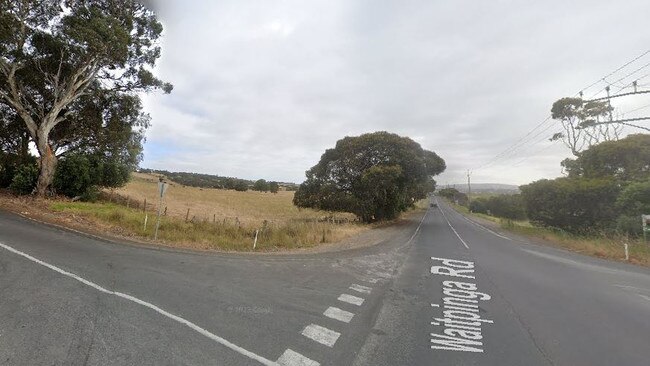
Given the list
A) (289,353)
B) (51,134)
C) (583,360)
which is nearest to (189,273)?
(289,353)

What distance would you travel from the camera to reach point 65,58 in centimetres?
2205

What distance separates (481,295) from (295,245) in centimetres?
884

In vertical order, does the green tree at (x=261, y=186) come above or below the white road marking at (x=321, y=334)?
→ above

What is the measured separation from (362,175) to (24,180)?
24.4 m

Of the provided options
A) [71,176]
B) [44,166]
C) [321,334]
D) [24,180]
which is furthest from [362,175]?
[321,334]

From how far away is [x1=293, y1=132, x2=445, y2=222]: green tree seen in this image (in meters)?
32.3

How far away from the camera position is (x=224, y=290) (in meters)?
7.07

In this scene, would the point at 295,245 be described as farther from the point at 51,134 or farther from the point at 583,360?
the point at 51,134

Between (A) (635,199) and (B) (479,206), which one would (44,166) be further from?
(B) (479,206)

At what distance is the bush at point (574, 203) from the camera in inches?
944

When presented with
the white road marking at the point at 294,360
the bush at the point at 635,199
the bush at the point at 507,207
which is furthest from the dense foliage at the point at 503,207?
the white road marking at the point at 294,360

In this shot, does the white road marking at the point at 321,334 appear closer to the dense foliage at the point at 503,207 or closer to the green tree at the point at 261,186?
the dense foliage at the point at 503,207

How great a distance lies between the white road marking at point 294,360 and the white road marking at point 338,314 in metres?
1.54

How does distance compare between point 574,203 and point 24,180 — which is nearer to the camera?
point 24,180
